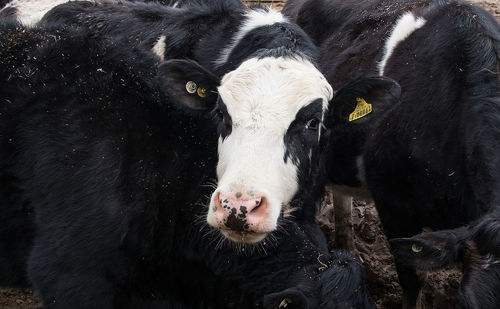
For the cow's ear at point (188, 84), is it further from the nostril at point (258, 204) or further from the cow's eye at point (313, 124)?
the nostril at point (258, 204)

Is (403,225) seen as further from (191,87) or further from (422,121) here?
(191,87)

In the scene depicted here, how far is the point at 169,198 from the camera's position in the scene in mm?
3830

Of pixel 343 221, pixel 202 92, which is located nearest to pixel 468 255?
pixel 202 92

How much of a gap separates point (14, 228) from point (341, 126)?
6.92ft

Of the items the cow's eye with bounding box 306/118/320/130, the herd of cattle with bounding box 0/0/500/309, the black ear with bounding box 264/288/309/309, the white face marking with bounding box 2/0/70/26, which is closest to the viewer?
the black ear with bounding box 264/288/309/309

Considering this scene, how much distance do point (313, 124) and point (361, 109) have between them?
415mm

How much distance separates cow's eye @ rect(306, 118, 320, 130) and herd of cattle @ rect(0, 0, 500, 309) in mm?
12

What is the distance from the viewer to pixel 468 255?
3.50 meters

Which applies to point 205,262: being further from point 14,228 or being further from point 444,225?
point 444,225

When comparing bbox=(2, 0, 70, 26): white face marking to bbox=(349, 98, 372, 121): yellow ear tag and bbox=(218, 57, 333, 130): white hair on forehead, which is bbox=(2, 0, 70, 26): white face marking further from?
bbox=(349, 98, 372, 121): yellow ear tag

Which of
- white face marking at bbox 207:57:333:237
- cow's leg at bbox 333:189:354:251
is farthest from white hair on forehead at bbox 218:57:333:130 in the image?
cow's leg at bbox 333:189:354:251

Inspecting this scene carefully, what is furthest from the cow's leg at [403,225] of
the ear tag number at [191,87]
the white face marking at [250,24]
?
the ear tag number at [191,87]

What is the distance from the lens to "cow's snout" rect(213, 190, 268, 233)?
11.0 feet

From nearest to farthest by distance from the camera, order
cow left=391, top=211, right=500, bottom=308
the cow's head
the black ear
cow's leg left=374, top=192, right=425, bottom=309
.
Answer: the black ear, cow left=391, top=211, right=500, bottom=308, the cow's head, cow's leg left=374, top=192, right=425, bottom=309
